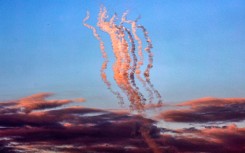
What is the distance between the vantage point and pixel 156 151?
35062mm

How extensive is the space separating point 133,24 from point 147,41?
149cm

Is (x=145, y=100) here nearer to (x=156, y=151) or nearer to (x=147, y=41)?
(x=147, y=41)

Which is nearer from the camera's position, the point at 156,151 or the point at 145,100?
the point at 145,100

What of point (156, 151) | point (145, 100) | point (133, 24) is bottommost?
point (156, 151)

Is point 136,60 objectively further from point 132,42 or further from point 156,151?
point 156,151

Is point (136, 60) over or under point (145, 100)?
over

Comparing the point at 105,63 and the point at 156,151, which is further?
the point at 156,151

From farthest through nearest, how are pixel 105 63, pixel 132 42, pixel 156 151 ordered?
1. pixel 156 151
2. pixel 105 63
3. pixel 132 42

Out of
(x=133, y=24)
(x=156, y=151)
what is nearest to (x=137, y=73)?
(x=133, y=24)

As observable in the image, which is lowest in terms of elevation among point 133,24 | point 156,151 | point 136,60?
point 156,151

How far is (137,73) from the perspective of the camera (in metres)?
28.8

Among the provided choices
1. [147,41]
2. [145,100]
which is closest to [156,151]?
[145,100]

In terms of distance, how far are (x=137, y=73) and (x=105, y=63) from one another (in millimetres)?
2282

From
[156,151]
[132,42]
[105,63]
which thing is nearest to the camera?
[132,42]
